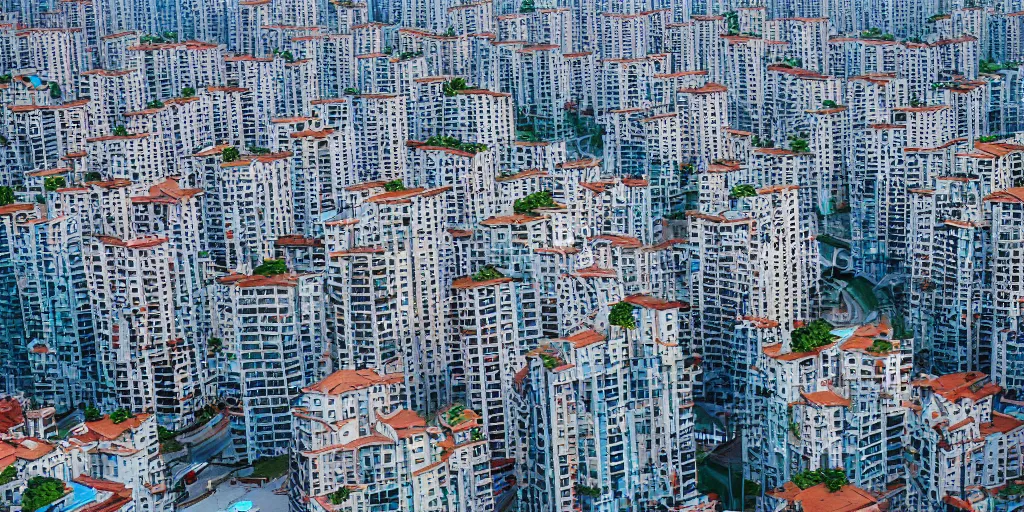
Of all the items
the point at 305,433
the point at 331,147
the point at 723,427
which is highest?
the point at 331,147

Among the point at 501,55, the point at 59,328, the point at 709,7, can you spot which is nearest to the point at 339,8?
the point at 501,55

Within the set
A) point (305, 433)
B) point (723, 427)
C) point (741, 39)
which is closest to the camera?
point (305, 433)

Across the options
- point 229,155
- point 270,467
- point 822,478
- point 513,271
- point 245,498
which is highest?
point 229,155

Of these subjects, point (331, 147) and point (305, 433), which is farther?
point (331, 147)

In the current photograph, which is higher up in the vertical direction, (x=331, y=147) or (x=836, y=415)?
(x=331, y=147)

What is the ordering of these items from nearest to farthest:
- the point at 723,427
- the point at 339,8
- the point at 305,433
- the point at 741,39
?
the point at 305,433 < the point at 723,427 < the point at 741,39 < the point at 339,8

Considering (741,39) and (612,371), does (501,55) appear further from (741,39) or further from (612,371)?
(612,371)

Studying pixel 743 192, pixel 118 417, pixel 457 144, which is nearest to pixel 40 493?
pixel 118 417

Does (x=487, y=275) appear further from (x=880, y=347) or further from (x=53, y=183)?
(x=53, y=183)

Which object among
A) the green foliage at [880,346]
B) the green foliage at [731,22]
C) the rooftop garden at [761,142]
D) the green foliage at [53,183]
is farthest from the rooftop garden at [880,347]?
the green foliage at [731,22]
